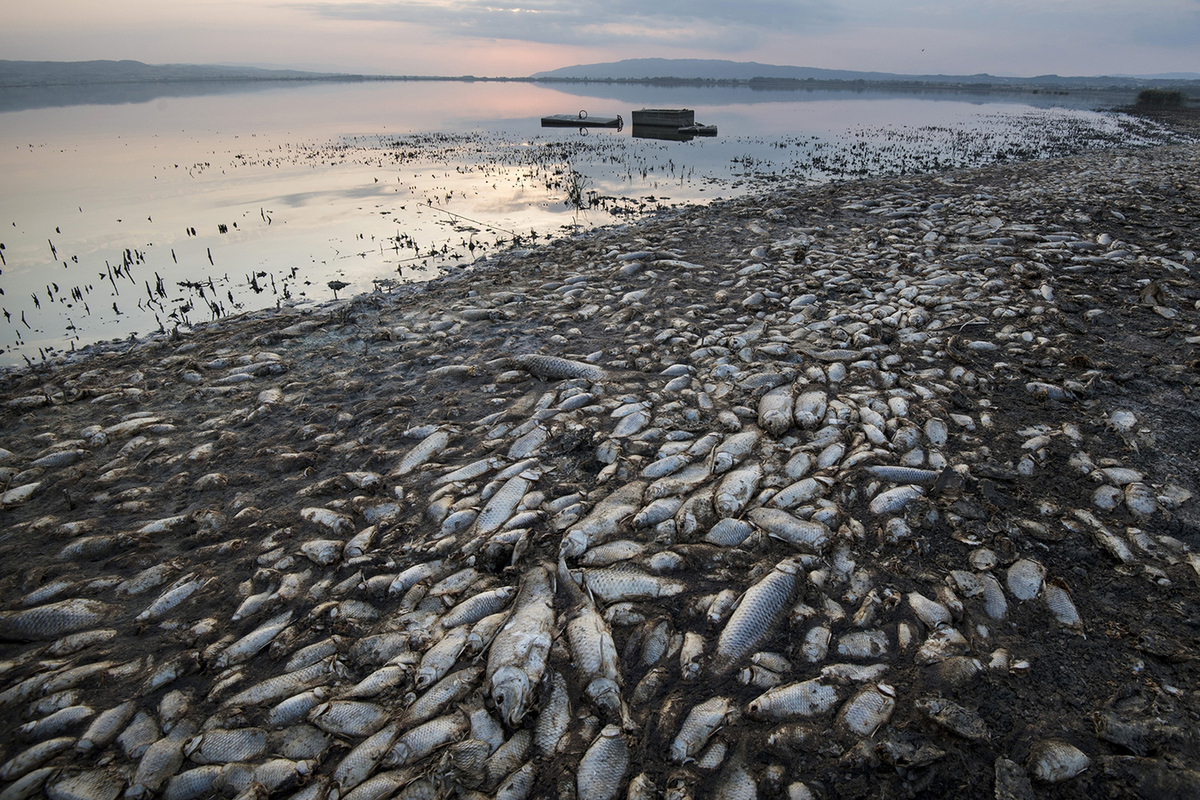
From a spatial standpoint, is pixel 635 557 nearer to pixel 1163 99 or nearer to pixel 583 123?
pixel 583 123

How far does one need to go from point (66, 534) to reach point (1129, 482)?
8721 mm

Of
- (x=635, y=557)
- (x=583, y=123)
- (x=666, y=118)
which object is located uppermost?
(x=583, y=123)

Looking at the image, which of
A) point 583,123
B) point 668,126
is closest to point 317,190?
point 668,126

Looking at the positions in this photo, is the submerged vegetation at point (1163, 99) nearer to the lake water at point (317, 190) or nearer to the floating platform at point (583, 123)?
the lake water at point (317, 190)

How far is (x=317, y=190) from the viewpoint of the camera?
60.7ft

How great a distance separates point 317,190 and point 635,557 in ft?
64.3

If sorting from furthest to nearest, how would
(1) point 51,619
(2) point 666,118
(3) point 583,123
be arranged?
(3) point 583,123
(2) point 666,118
(1) point 51,619

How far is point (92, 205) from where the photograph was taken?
52.1 feet

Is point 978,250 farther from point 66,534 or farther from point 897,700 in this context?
point 66,534

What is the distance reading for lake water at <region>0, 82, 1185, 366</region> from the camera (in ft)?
36.0

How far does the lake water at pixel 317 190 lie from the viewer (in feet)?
36.0

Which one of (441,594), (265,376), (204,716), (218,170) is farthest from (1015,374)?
(218,170)

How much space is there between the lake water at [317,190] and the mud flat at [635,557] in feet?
13.5

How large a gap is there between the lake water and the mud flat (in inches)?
162
